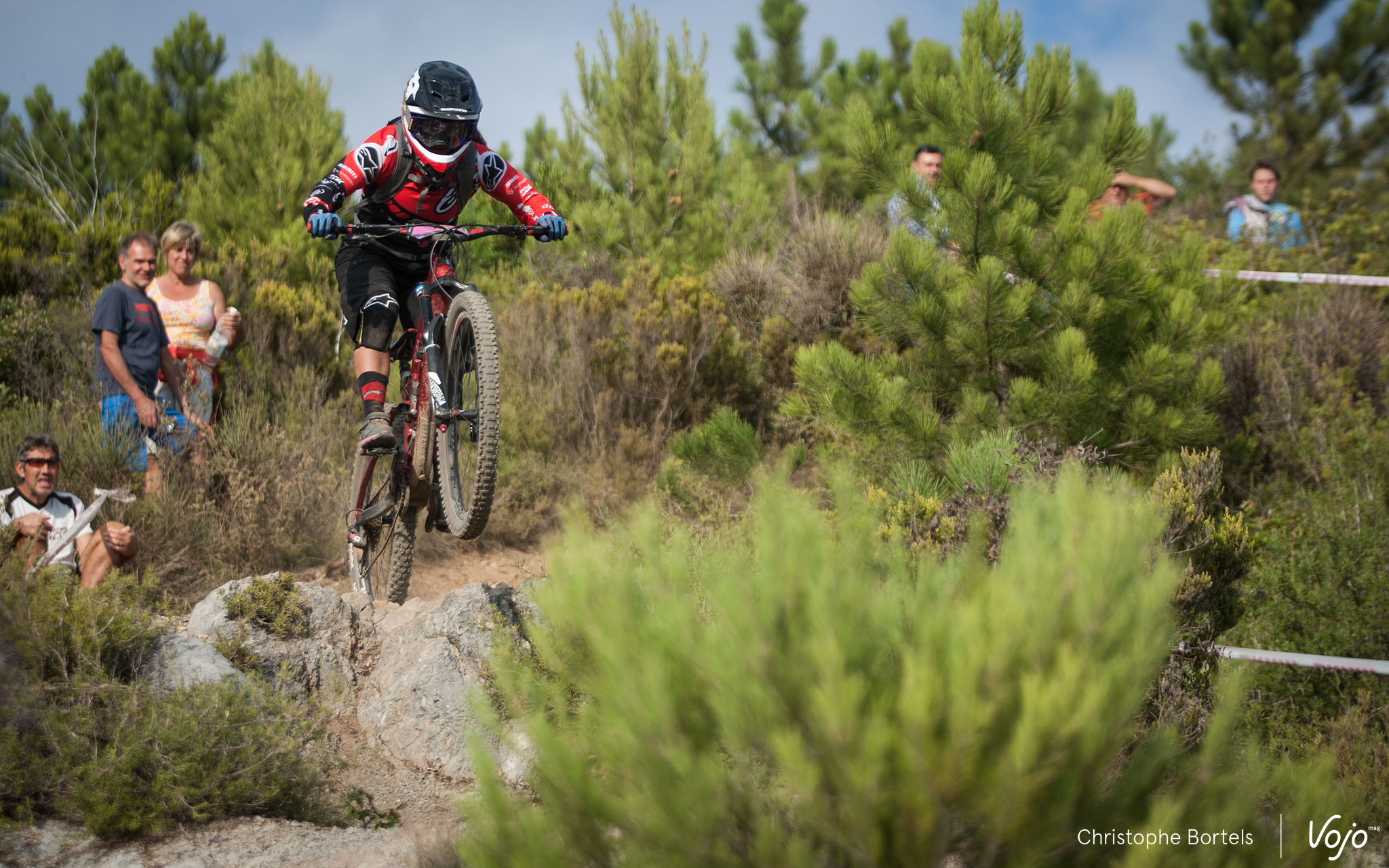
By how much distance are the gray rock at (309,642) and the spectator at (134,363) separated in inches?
80.8

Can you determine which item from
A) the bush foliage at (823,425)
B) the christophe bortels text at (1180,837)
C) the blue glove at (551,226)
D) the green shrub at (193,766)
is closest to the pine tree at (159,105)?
the bush foliage at (823,425)

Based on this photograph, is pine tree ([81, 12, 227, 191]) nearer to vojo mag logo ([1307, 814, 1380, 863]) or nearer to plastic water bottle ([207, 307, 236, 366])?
plastic water bottle ([207, 307, 236, 366])

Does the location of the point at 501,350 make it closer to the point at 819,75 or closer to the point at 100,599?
the point at 100,599

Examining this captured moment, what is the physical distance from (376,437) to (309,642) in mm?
978

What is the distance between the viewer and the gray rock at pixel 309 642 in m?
4.22

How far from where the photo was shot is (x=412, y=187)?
455 centimetres

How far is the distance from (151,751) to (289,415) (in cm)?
518

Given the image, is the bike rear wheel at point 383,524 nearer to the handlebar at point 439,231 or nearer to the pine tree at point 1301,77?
the handlebar at point 439,231

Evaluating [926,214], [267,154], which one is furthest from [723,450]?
[267,154]

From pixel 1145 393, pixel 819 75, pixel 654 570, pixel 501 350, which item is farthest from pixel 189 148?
pixel 654 570

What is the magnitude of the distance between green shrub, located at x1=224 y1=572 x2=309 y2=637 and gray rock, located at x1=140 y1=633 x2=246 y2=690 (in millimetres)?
338

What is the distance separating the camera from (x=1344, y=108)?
589 inches

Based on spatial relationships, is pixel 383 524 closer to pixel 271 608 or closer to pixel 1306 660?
pixel 271 608

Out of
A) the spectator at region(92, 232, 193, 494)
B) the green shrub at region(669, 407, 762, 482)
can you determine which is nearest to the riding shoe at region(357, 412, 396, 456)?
the spectator at region(92, 232, 193, 494)
